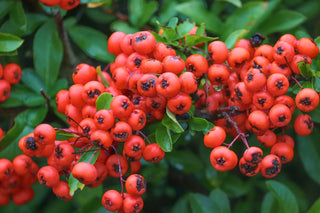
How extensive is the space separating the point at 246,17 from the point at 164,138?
1.11m

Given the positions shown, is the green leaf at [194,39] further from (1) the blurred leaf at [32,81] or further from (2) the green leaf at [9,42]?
(1) the blurred leaf at [32,81]

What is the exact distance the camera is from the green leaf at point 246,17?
2.24 metres

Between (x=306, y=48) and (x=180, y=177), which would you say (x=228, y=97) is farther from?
(x=180, y=177)

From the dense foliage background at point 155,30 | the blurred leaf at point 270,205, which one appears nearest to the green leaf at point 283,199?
the dense foliage background at point 155,30

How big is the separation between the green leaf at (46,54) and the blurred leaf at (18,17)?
0.15 meters

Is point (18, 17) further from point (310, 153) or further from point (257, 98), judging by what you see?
point (310, 153)

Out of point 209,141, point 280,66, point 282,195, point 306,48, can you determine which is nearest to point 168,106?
point 209,141

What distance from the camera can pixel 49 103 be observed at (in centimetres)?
215

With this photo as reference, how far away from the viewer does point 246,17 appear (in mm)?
2264

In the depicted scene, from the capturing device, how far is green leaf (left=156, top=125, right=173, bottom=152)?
156cm

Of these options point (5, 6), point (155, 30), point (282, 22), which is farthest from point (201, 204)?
point (5, 6)

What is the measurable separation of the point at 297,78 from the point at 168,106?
0.60 m

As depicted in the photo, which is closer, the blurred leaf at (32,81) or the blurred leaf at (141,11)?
the blurred leaf at (32,81)

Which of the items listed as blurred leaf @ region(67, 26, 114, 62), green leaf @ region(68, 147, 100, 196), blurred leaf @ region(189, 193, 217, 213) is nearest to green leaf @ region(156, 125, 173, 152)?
green leaf @ region(68, 147, 100, 196)
